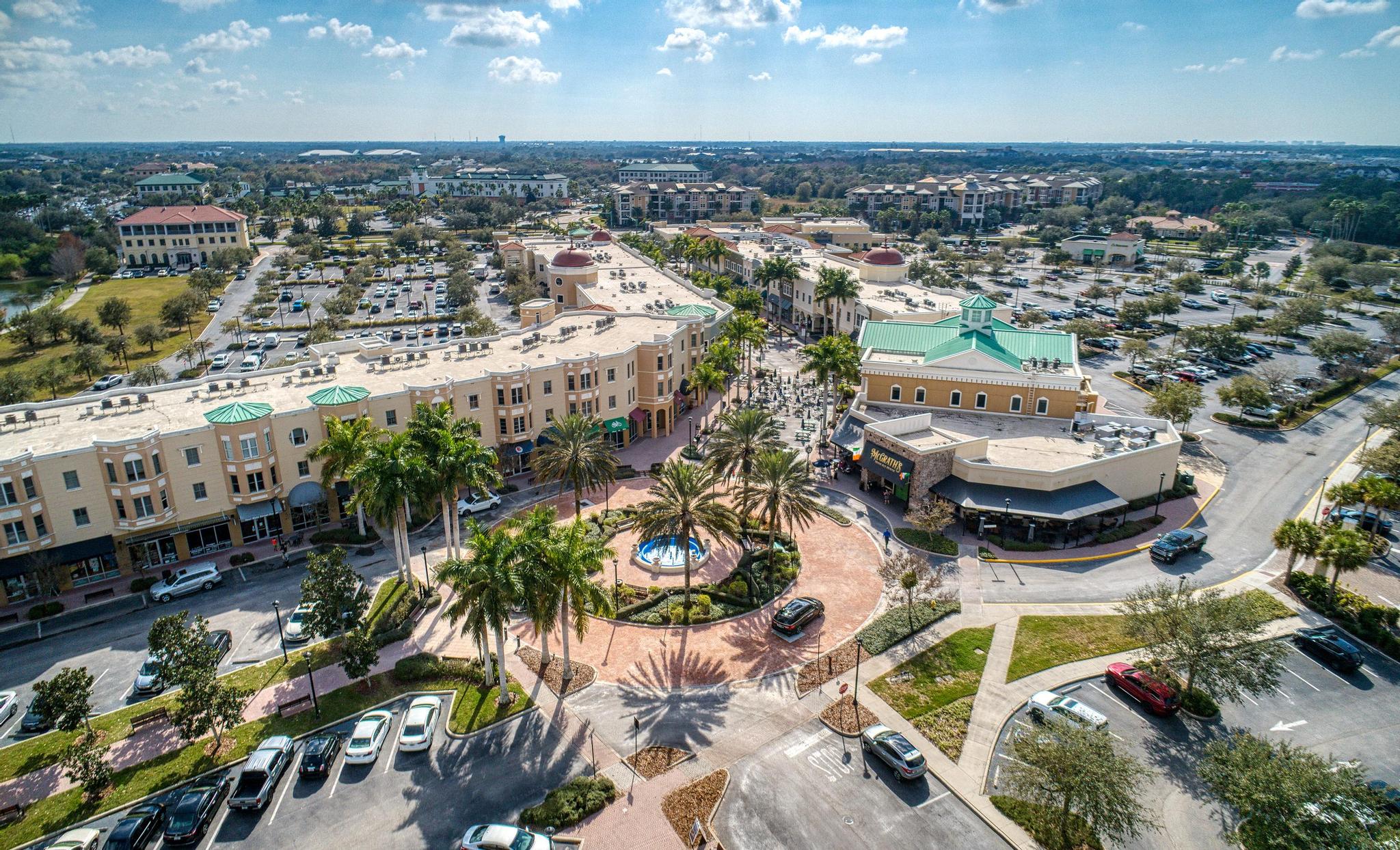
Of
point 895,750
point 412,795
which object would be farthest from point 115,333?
point 895,750

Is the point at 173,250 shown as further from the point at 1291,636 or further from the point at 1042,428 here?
the point at 1291,636

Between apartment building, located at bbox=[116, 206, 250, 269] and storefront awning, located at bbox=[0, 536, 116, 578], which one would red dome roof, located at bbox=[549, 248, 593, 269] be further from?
apartment building, located at bbox=[116, 206, 250, 269]

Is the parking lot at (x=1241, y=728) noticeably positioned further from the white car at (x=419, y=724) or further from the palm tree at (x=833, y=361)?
the palm tree at (x=833, y=361)

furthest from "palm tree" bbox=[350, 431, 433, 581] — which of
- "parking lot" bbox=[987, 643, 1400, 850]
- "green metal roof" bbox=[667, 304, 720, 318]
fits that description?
"green metal roof" bbox=[667, 304, 720, 318]

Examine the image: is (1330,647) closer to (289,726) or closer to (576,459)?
(576,459)

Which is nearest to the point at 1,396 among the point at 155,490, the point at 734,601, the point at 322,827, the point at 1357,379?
the point at 155,490

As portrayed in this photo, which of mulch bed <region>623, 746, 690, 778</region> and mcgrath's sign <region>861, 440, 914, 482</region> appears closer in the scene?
mulch bed <region>623, 746, 690, 778</region>

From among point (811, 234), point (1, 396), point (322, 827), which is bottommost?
point (322, 827)
